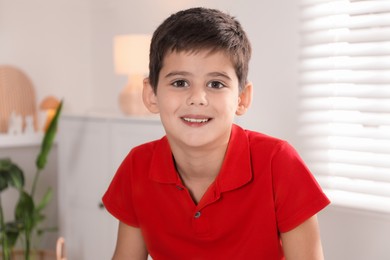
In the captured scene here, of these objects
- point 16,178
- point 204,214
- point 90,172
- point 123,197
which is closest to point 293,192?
point 204,214

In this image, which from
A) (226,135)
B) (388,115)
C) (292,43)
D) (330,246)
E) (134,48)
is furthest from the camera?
(134,48)

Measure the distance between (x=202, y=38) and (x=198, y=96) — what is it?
13cm

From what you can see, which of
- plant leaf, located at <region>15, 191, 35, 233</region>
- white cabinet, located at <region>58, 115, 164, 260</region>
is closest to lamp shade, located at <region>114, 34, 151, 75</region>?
white cabinet, located at <region>58, 115, 164, 260</region>

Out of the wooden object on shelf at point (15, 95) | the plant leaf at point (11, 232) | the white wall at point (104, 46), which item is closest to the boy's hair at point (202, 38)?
the white wall at point (104, 46)

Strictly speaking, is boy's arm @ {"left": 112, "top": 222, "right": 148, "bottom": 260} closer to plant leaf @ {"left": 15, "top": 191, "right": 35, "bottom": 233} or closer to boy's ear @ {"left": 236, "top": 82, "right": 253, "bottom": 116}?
boy's ear @ {"left": 236, "top": 82, "right": 253, "bottom": 116}

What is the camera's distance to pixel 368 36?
258cm

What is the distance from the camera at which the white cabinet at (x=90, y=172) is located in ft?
11.8

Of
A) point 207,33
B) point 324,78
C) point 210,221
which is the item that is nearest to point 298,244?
point 210,221

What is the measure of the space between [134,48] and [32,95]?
3.47ft

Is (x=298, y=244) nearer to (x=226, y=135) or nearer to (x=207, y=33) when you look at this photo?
(x=226, y=135)

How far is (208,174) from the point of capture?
1.70 m

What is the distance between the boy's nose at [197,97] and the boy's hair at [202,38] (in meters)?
0.09

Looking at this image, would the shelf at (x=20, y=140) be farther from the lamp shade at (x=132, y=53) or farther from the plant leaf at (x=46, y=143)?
the lamp shade at (x=132, y=53)

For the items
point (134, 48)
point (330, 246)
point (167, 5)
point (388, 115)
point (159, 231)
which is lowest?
point (330, 246)
